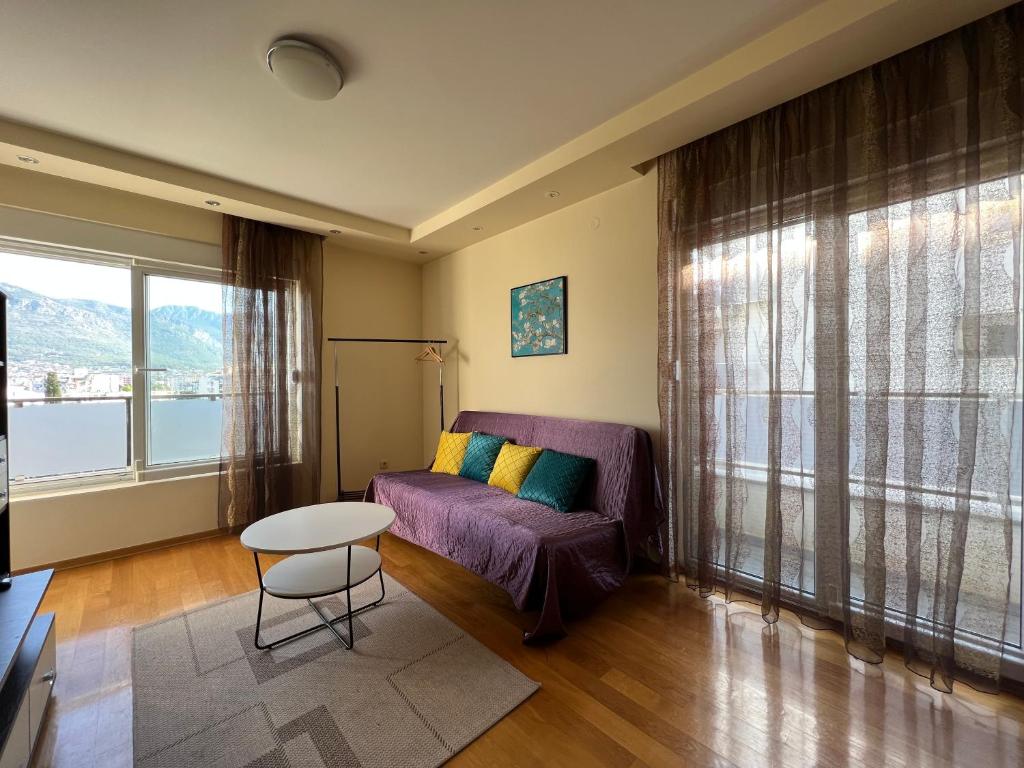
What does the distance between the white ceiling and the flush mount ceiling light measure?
5 centimetres

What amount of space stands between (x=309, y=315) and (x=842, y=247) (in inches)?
150

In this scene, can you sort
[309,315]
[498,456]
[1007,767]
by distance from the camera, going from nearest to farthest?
[1007,767]
[498,456]
[309,315]

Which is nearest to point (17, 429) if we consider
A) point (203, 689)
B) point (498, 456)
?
point (203, 689)

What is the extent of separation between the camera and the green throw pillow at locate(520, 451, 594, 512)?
270 cm

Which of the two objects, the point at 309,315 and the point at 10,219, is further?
the point at 309,315

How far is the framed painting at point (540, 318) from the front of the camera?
132 inches

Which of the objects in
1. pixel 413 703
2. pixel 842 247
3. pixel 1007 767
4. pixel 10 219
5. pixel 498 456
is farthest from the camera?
pixel 498 456

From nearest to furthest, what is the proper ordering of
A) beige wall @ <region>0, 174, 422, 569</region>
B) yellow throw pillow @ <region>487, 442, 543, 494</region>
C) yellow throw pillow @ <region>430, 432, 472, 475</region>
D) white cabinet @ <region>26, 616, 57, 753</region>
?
1. white cabinet @ <region>26, 616, 57, 753</region>
2. beige wall @ <region>0, 174, 422, 569</region>
3. yellow throw pillow @ <region>487, 442, 543, 494</region>
4. yellow throw pillow @ <region>430, 432, 472, 475</region>

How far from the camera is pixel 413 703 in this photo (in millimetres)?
1687

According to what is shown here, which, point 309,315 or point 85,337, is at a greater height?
point 309,315

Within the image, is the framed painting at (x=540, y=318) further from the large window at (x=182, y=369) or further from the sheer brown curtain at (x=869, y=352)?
the large window at (x=182, y=369)

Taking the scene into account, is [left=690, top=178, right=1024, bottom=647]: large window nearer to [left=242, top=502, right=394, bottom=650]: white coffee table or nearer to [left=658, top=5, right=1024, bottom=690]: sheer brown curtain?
[left=658, top=5, right=1024, bottom=690]: sheer brown curtain

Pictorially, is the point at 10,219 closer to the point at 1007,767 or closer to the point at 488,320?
the point at 488,320

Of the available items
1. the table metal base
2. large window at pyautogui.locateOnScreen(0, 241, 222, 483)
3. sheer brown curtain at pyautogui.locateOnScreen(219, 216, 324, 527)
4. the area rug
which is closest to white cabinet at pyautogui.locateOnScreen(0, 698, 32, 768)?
the area rug
